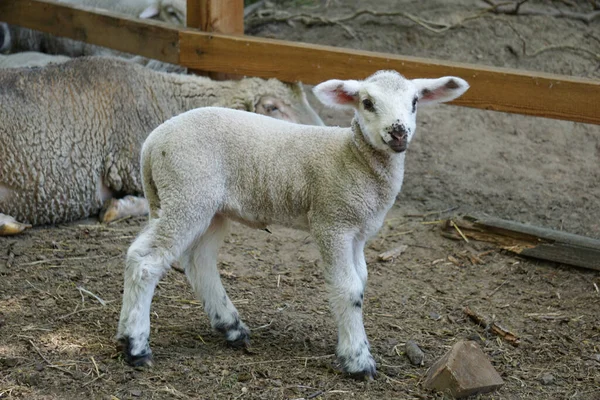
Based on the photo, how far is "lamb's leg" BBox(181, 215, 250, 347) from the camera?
4.21 m

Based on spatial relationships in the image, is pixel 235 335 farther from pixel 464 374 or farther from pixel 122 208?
pixel 122 208

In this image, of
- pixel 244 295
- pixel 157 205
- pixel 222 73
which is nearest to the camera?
pixel 157 205

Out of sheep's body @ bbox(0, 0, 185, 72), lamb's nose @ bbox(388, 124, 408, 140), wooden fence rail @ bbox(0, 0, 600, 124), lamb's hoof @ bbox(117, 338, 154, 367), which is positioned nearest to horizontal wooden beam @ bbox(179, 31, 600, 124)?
wooden fence rail @ bbox(0, 0, 600, 124)

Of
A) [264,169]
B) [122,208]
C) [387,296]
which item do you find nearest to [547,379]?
[387,296]

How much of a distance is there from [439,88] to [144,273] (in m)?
1.64

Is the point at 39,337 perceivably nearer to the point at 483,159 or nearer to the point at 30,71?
the point at 30,71

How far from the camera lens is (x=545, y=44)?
8.48m

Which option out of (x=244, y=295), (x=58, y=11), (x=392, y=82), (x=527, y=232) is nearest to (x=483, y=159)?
(x=527, y=232)

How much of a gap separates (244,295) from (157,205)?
1.06 metres

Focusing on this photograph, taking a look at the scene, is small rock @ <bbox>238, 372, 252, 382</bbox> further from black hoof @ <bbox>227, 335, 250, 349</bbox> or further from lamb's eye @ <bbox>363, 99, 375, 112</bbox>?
lamb's eye @ <bbox>363, 99, 375, 112</bbox>

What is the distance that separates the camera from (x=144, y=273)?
3822 millimetres

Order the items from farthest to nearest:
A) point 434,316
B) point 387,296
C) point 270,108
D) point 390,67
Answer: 1. point 270,108
2. point 390,67
3. point 387,296
4. point 434,316

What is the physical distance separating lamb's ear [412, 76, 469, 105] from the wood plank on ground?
187 cm

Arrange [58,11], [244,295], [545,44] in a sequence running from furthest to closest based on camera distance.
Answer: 1. [545,44]
2. [58,11]
3. [244,295]
